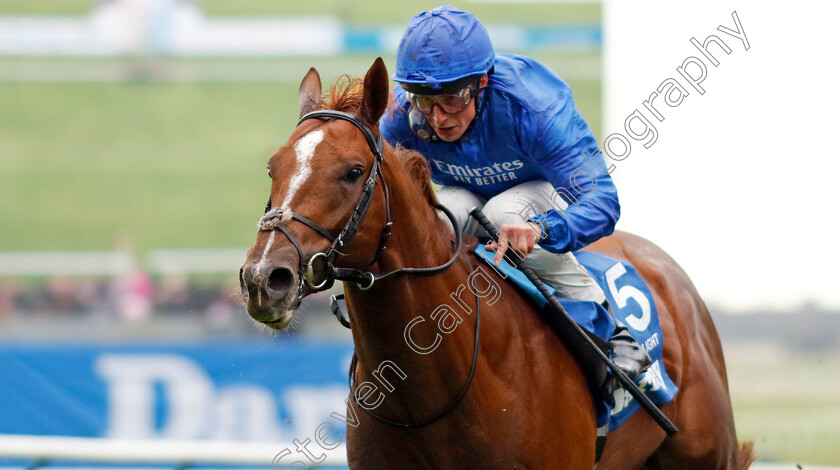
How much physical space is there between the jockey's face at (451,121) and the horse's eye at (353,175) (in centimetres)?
61

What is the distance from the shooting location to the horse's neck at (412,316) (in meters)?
2.62

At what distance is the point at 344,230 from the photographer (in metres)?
2.38

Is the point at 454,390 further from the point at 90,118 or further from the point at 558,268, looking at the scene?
the point at 90,118

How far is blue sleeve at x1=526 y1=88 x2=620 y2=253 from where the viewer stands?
3004 mm

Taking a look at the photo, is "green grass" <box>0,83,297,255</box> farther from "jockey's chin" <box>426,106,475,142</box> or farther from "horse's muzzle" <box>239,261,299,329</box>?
"horse's muzzle" <box>239,261,299,329</box>

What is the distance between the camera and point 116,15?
20797mm

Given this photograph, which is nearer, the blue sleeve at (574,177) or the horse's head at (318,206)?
the horse's head at (318,206)

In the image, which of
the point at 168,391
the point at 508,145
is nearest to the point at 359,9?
the point at 168,391

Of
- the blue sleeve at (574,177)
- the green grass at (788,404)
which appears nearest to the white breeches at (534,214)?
the blue sleeve at (574,177)

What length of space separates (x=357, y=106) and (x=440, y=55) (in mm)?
367

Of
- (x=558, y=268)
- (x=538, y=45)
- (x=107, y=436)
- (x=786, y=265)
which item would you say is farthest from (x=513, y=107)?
(x=538, y=45)

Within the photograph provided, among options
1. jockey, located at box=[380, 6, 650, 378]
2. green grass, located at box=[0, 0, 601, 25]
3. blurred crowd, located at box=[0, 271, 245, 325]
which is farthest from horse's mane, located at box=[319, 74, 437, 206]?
green grass, located at box=[0, 0, 601, 25]

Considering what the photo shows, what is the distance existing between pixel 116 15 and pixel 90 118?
104 inches

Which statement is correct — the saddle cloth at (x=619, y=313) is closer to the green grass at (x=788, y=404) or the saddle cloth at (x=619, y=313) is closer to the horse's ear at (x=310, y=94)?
the horse's ear at (x=310, y=94)
